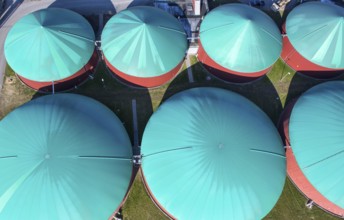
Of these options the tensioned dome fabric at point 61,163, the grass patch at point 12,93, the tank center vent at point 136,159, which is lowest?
the tank center vent at point 136,159

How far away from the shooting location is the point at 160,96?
29031 millimetres

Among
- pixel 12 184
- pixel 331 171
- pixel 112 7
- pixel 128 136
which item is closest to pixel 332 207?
pixel 331 171

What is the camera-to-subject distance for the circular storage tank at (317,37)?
27203 millimetres

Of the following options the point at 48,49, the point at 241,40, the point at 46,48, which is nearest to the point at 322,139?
the point at 241,40

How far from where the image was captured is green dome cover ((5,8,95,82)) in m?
25.4

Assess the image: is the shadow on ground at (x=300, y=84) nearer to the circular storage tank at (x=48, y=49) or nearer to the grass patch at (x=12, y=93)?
the circular storage tank at (x=48, y=49)

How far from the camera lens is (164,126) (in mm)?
24203

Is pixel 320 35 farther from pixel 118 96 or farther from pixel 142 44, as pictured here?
pixel 118 96

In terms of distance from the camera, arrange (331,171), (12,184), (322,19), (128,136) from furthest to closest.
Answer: (322,19) < (128,136) < (331,171) < (12,184)

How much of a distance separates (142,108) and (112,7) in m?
12.3

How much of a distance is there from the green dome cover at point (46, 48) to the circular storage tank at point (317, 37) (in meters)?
20.4

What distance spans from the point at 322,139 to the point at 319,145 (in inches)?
22.0

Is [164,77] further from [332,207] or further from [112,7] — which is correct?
[332,207]

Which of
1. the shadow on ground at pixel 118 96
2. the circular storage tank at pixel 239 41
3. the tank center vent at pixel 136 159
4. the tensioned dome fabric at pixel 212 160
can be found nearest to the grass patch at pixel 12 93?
the shadow on ground at pixel 118 96
